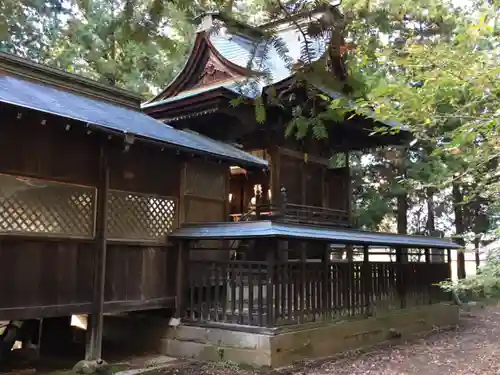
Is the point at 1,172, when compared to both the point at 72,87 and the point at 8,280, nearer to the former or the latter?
the point at 8,280

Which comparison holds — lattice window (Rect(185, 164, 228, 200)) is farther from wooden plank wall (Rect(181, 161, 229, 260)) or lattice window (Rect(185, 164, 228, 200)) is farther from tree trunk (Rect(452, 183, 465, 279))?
tree trunk (Rect(452, 183, 465, 279))

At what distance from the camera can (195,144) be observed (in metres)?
9.27

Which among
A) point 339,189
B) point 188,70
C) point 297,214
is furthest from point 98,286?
point 339,189

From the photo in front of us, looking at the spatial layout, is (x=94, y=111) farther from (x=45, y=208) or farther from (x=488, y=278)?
(x=488, y=278)

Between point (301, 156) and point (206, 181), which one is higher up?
point (301, 156)

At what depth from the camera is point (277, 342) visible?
7809mm

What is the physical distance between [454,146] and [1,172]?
569 centimetres

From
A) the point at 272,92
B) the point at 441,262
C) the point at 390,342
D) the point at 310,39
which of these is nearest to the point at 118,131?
the point at 272,92

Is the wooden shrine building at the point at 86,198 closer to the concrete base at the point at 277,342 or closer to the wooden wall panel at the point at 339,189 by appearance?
the concrete base at the point at 277,342

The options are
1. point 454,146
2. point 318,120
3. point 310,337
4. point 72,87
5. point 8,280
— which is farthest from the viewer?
point 72,87

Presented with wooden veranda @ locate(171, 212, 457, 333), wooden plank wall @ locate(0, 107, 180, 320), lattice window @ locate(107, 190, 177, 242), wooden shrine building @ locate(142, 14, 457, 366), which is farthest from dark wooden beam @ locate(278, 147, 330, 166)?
lattice window @ locate(107, 190, 177, 242)

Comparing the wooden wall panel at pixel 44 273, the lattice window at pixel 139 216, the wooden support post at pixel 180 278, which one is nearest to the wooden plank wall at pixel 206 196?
the wooden support post at pixel 180 278

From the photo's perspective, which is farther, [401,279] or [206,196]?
[401,279]

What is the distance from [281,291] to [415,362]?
2870 millimetres
